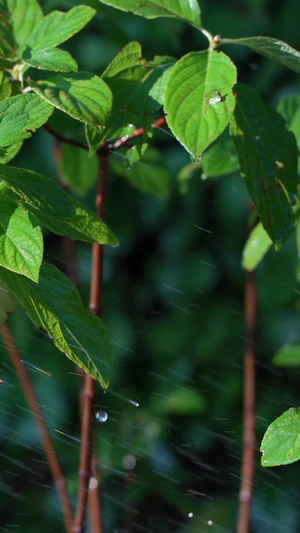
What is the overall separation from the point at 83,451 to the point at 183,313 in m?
1.28

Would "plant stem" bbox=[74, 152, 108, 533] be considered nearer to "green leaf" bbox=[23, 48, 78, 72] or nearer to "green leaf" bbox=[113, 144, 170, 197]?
"green leaf" bbox=[23, 48, 78, 72]

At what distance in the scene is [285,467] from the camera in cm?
238

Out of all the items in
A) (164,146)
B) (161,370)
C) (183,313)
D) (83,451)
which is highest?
(164,146)

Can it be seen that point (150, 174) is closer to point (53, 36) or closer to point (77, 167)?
point (77, 167)

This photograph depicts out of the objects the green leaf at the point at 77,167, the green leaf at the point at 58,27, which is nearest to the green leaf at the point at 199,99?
the green leaf at the point at 58,27

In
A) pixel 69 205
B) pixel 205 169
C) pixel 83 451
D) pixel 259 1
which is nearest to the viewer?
pixel 69 205

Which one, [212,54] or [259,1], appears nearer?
[212,54]

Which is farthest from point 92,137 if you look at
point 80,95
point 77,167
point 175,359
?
point 175,359

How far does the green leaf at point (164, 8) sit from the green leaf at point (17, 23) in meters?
0.14

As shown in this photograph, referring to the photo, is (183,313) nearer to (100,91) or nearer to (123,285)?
(123,285)

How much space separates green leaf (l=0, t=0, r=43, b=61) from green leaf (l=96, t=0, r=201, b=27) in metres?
0.14

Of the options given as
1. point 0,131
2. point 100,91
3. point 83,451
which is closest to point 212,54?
point 100,91

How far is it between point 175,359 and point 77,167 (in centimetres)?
95

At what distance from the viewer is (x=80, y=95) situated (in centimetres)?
85
